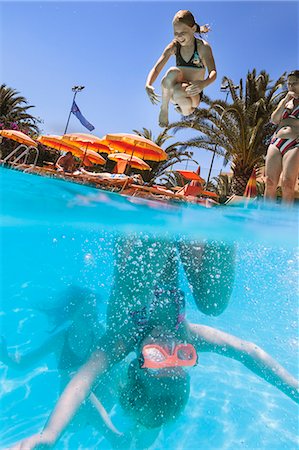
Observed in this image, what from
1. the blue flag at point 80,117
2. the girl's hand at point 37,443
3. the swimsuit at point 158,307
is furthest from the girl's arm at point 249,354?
the blue flag at point 80,117

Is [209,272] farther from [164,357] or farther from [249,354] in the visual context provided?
[164,357]

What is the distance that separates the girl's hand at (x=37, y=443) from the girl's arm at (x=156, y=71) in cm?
329

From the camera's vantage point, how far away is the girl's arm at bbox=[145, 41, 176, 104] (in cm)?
342

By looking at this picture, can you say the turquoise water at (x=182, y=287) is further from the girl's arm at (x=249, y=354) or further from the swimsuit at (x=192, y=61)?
the swimsuit at (x=192, y=61)

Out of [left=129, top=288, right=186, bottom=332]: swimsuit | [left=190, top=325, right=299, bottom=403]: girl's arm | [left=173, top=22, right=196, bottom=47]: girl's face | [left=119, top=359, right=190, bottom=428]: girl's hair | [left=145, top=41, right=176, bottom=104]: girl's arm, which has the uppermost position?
[left=173, top=22, right=196, bottom=47]: girl's face

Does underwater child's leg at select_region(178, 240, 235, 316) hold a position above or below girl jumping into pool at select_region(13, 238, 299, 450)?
above

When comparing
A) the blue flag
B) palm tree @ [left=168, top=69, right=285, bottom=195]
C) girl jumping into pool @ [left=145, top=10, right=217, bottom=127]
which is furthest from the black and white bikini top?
the blue flag

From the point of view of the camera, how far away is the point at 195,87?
3186 mm

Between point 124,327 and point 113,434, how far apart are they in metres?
1.18

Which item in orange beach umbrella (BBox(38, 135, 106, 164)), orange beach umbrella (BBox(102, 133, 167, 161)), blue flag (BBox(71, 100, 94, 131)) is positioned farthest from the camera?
blue flag (BBox(71, 100, 94, 131))

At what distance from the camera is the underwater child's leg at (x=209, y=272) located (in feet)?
16.0

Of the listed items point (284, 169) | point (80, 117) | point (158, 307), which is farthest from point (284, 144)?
point (80, 117)

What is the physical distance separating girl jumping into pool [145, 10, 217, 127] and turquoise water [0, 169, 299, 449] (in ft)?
8.73

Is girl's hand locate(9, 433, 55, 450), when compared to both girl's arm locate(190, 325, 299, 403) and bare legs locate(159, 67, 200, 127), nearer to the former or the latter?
girl's arm locate(190, 325, 299, 403)
